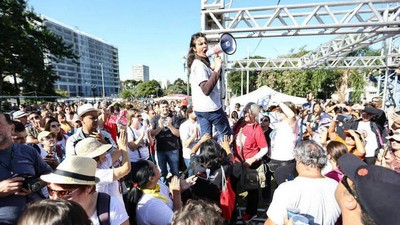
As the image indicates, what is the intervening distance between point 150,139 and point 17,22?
2172 centimetres

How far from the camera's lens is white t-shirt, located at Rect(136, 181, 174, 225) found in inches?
83.0

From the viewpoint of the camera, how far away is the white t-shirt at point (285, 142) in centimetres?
380

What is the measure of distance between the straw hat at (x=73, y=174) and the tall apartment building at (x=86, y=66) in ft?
324

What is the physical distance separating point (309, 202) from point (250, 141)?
6.48 feet

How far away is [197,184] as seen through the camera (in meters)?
2.95

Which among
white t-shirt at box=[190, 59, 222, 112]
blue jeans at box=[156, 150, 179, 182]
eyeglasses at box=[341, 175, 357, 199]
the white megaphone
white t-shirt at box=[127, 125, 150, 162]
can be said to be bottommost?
blue jeans at box=[156, 150, 179, 182]

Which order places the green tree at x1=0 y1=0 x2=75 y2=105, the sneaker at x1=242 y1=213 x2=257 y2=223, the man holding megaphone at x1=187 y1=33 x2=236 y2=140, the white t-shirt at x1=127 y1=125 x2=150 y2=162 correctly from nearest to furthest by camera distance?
the man holding megaphone at x1=187 y1=33 x2=236 y2=140 < the sneaker at x1=242 y1=213 x2=257 y2=223 < the white t-shirt at x1=127 y1=125 x2=150 y2=162 < the green tree at x1=0 y1=0 x2=75 y2=105

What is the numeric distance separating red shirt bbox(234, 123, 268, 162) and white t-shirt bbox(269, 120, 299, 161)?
223 mm

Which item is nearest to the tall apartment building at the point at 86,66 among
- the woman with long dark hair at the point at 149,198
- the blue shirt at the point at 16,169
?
the blue shirt at the point at 16,169

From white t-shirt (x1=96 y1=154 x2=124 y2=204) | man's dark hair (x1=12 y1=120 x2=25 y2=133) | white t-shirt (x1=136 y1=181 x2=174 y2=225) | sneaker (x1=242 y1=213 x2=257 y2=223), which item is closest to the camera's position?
white t-shirt (x1=136 y1=181 x2=174 y2=225)

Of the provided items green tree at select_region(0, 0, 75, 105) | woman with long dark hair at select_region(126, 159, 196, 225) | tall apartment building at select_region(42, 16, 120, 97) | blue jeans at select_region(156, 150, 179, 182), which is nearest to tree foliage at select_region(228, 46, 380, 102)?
green tree at select_region(0, 0, 75, 105)

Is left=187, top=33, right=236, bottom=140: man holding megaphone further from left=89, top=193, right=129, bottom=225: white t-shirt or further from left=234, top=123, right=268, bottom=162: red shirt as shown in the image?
left=89, top=193, right=129, bottom=225: white t-shirt

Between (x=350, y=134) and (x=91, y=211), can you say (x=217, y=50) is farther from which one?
(x=350, y=134)

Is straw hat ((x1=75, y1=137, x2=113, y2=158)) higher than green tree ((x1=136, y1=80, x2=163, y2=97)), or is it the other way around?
green tree ((x1=136, y1=80, x2=163, y2=97))
